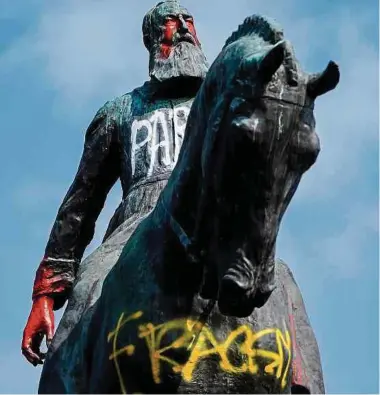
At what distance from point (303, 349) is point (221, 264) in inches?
56.5

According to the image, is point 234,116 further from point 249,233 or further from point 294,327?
point 294,327

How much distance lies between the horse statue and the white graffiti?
1.01 metres

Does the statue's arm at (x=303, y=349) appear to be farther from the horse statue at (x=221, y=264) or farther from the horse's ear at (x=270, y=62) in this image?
the horse's ear at (x=270, y=62)

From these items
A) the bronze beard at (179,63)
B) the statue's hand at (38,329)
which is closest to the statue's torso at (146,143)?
the bronze beard at (179,63)

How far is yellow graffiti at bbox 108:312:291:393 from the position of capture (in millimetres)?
5137

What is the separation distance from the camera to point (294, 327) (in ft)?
19.3

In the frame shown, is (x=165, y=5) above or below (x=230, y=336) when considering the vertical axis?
above

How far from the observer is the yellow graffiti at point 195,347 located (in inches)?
202

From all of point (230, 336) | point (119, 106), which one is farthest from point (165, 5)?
point (230, 336)

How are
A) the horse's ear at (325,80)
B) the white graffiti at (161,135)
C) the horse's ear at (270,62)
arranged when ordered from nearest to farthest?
1. the horse's ear at (270,62)
2. the horse's ear at (325,80)
3. the white graffiti at (161,135)

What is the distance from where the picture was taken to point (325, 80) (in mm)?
4805

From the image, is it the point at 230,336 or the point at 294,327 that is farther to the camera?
the point at 294,327

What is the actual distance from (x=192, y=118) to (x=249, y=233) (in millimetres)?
677

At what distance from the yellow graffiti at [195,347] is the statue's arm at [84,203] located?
55.3 inches
